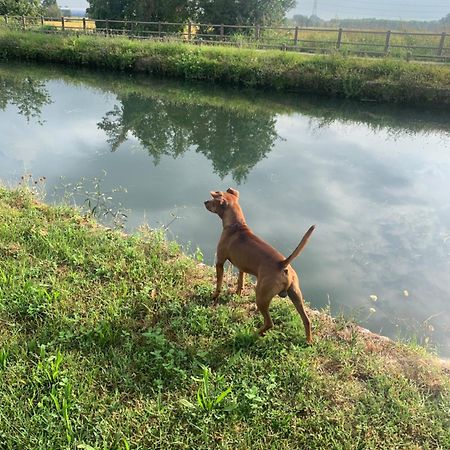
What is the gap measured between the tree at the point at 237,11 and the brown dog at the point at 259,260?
2379cm

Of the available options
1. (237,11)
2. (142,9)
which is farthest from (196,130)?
(142,9)

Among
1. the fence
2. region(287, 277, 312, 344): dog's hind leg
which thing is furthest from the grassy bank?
region(287, 277, 312, 344): dog's hind leg

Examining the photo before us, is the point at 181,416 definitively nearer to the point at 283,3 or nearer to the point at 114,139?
the point at 114,139

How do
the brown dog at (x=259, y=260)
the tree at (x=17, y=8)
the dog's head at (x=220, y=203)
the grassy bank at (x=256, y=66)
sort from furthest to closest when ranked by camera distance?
1. the tree at (x=17, y=8)
2. the grassy bank at (x=256, y=66)
3. the dog's head at (x=220, y=203)
4. the brown dog at (x=259, y=260)

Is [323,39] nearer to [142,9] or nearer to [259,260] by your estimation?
[142,9]

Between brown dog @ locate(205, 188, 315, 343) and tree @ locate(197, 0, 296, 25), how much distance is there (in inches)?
936

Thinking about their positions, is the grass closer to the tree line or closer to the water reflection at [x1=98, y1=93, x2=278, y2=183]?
the water reflection at [x1=98, y1=93, x2=278, y2=183]

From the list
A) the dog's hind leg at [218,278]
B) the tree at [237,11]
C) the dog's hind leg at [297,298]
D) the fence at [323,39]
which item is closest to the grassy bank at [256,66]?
the fence at [323,39]

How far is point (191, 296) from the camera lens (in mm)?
3672

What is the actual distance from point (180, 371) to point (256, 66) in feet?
44.4

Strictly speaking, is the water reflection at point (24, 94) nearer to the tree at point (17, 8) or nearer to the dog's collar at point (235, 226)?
the dog's collar at point (235, 226)

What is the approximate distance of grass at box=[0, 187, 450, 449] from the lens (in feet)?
8.00

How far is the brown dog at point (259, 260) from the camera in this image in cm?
292

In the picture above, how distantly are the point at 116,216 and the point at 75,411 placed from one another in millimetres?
3469
